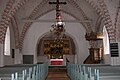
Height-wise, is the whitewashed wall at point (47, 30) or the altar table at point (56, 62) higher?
the whitewashed wall at point (47, 30)

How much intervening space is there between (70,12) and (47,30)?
2477 millimetres

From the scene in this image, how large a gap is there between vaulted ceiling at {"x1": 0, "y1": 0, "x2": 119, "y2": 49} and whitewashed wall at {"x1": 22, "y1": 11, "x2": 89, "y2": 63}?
1.77 feet

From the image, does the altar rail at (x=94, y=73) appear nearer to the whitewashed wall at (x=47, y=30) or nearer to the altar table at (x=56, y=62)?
the whitewashed wall at (x=47, y=30)

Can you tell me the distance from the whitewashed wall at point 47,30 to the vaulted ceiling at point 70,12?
541 millimetres

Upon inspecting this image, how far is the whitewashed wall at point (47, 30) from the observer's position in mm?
20328

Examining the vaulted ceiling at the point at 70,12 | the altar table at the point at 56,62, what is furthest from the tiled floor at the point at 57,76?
the altar table at the point at 56,62

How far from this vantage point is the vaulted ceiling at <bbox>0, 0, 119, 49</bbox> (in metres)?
14.0

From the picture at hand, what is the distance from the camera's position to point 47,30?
2041 centimetres

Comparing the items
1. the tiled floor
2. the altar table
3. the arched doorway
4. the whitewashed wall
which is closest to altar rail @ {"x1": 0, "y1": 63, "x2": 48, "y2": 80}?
the tiled floor

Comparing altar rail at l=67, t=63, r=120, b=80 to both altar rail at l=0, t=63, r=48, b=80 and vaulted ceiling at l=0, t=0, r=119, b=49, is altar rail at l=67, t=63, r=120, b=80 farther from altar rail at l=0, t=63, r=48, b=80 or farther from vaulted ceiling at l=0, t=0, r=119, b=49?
vaulted ceiling at l=0, t=0, r=119, b=49

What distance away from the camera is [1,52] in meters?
14.2

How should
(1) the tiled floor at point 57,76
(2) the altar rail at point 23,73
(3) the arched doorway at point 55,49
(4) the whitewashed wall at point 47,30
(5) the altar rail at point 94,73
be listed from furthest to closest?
(3) the arched doorway at point 55,49 → (4) the whitewashed wall at point 47,30 → (1) the tiled floor at point 57,76 → (2) the altar rail at point 23,73 → (5) the altar rail at point 94,73

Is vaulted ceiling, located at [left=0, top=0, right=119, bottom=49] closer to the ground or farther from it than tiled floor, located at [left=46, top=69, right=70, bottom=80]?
farther from it

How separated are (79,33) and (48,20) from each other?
2.94 meters
